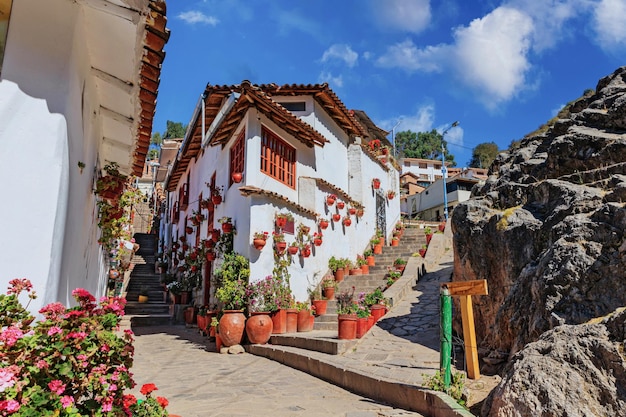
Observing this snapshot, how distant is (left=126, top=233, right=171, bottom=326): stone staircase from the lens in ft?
52.2

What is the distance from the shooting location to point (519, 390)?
138 inches

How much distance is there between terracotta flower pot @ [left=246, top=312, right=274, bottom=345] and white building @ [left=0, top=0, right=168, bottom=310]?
6.12 meters

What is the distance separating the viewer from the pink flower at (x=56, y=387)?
2.42m

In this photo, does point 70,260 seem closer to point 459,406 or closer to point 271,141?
point 459,406

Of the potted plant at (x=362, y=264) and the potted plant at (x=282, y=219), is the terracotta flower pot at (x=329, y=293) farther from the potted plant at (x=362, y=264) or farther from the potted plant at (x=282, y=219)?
the potted plant at (x=282, y=219)

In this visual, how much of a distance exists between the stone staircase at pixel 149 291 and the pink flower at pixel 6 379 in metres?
14.1

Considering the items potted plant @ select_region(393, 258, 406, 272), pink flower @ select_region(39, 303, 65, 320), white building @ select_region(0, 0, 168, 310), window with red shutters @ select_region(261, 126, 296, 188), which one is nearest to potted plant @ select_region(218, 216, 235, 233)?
window with red shutters @ select_region(261, 126, 296, 188)

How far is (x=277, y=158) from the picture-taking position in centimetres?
1273

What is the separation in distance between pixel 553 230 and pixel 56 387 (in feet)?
17.9

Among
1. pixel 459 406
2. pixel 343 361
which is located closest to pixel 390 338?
pixel 343 361

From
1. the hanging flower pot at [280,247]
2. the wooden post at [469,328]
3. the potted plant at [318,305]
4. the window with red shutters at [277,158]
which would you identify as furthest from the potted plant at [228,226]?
the wooden post at [469,328]

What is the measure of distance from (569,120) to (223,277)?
831 centimetres

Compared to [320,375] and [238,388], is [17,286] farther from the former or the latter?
[320,375]

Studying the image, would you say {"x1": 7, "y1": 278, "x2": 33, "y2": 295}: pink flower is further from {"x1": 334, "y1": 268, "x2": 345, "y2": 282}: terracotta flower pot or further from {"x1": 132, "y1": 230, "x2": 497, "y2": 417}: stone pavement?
{"x1": 334, "y1": 268, "x2": 345, "y2": 282}: terracotta flower pot
